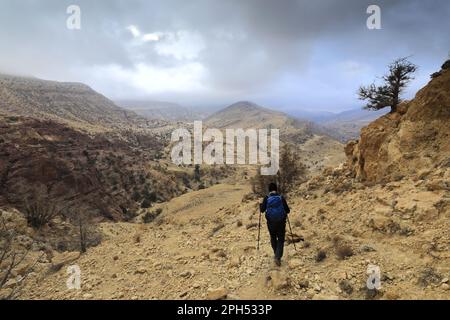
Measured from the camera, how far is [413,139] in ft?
37.9

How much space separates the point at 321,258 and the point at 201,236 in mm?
4857

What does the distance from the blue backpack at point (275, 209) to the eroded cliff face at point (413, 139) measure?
5545 mm

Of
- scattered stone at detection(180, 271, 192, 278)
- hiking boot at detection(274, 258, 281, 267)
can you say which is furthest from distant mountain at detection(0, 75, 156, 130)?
hiking boot at detection(274, 258, 281, 267)

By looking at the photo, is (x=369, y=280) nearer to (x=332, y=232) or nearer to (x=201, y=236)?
(x=332, y=232)

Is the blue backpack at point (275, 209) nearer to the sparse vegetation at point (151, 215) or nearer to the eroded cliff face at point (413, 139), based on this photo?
the eroded cliff face at point (413, 139)

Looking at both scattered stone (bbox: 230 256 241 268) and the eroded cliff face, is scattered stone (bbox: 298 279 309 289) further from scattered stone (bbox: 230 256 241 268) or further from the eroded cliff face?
the eroded cliff face

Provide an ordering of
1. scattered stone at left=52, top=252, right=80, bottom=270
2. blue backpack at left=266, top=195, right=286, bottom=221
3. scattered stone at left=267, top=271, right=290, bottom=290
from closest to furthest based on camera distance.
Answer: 1. scattered stone at left=267, top=271, right=290, bottom=290
2. blue backpack at left=266, top=195, right=286, bottom=221
3. scattered stone at left=52, top=252, right=80, bottom=270

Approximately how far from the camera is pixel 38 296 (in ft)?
26.6

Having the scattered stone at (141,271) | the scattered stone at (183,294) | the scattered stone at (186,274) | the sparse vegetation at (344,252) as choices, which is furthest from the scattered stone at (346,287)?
the scattered stone at (141,271)

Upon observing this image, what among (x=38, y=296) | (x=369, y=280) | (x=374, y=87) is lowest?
(x=38, y=296)

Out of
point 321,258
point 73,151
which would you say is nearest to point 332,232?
point 321,258

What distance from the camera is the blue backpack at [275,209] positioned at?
22.2 ft

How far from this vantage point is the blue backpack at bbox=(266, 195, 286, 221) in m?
6.76

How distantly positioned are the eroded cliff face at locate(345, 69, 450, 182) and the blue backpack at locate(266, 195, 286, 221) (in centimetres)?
554
